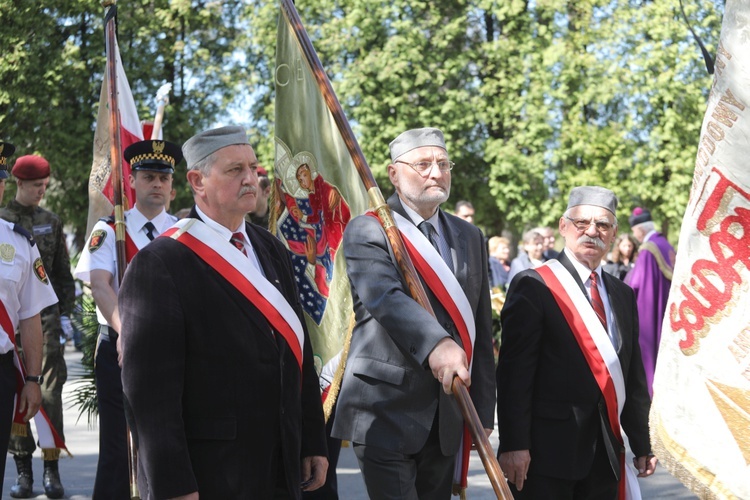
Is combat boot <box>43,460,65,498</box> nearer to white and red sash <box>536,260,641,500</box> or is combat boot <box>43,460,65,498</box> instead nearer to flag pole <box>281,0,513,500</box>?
flag pole <box>281,0,513,500</box>

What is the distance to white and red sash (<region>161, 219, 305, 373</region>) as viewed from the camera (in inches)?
147

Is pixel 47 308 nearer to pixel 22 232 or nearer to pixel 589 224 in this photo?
pixel 22 232

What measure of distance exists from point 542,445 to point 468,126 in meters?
20.4

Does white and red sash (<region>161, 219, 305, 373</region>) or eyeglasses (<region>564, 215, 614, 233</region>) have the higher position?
eyeglasses (<region>564, 215, 614, 233</region>)

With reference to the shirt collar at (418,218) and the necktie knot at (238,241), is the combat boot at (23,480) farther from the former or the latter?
the necktie knot at (238,241)

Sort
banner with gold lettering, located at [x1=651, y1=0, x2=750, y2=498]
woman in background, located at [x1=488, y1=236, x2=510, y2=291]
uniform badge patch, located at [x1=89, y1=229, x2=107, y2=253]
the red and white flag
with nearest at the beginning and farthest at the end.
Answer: banner with gold lettering, located at [x1=651, y1=0, x2=750, y2=498] < uniform badge patch, located at [x1=89, y1=229, x2=107, y2=253] < the red and white flag < woman in background, located at [x1=488, y1=236, x2=510, y2=291]

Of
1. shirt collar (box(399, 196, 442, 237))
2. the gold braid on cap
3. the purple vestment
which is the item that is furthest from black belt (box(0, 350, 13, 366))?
the purple vestment

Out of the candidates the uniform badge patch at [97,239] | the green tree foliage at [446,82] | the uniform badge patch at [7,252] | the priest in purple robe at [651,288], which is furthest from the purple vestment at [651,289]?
the green tree foliage at [446,82]

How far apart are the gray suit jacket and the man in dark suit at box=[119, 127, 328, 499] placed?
2.08ft

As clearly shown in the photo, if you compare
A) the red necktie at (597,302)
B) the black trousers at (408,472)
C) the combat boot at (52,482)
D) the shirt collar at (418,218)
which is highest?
the shirt collar at (418,218)

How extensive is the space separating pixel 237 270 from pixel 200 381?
1.24 feet

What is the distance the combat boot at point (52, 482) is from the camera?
723cm

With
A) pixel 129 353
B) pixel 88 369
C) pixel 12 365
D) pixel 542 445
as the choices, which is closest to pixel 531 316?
pixel 542 445

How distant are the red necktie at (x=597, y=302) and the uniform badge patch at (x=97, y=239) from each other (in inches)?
96.7
